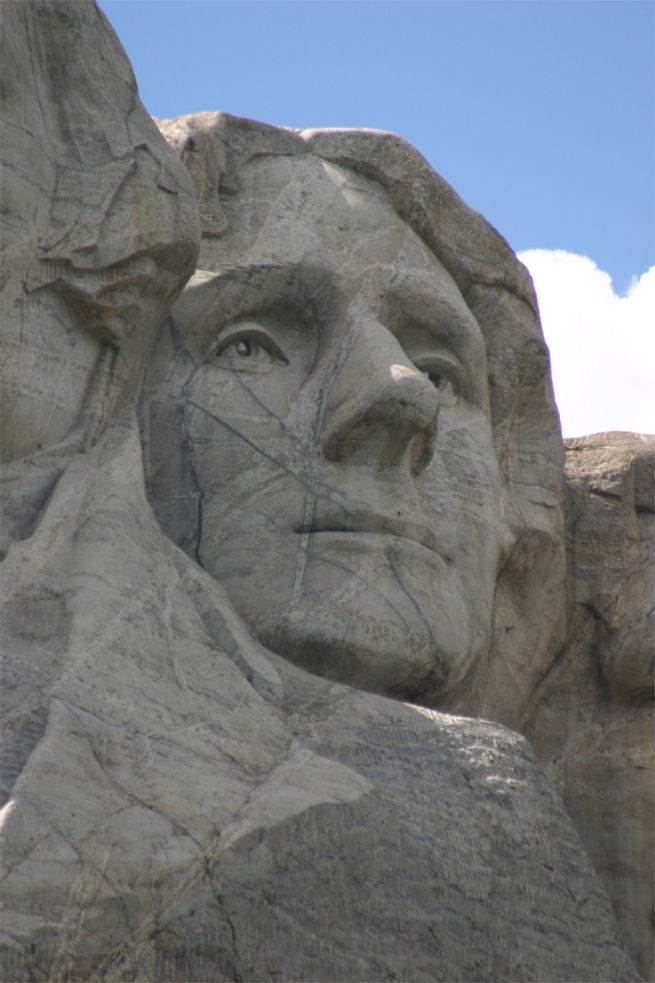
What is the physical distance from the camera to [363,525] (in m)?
5.66

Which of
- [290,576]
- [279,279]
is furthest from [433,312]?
[290,576]

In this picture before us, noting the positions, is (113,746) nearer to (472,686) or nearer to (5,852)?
(5,852)

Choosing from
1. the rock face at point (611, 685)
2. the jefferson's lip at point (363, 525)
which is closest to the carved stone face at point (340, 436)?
the jefferson's lip at point (363, 525)

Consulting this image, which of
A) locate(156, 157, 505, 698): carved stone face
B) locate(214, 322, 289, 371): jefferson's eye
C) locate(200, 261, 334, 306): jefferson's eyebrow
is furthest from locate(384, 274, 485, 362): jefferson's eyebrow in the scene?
locate(214, 322, 289, 371): jefferson's eye

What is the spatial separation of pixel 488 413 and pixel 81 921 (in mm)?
2542

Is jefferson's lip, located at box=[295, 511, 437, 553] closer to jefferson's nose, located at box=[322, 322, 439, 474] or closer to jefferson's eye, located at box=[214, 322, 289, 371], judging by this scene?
jefferson's nose, located at box=[322, 322, 439, 474]

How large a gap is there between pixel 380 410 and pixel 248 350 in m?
A: 0.49

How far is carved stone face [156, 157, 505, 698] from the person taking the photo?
18.2ft

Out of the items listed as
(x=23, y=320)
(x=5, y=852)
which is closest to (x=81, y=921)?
(x=5, y=852)

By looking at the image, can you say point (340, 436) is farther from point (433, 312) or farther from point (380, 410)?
point (433, 312)

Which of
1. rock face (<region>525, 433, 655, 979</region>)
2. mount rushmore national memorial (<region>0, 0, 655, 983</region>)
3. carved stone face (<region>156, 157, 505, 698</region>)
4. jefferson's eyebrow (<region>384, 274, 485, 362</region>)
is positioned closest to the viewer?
mount rushmore national memorial (<region>0, 0, 655, 983</region>)

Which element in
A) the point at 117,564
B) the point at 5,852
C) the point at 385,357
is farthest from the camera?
the point at 385,357

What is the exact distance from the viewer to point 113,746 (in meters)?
4.55

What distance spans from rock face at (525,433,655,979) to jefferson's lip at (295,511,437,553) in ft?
4.17
